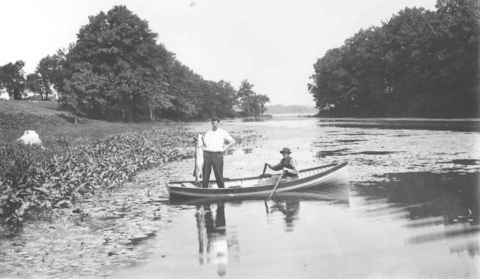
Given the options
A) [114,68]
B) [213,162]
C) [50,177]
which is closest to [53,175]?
[50,177]

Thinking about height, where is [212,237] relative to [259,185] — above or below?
below

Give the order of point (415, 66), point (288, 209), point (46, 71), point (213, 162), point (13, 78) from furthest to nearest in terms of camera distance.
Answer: point (46, 71) → point (13, 78) → point (415, 66) → point (213, 162) → point (288, 209)

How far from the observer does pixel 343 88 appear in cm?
10356

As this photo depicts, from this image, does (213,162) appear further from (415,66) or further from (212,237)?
(415,66)

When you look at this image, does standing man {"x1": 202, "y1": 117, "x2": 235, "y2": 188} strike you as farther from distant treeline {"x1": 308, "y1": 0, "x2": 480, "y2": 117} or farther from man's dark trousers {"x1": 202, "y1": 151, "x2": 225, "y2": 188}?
distant treeline {"x1": 308, "y1": 0, "x2": 480, "y2": 117}

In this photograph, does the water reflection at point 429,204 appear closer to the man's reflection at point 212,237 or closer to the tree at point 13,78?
the man's reflection at point 212,237

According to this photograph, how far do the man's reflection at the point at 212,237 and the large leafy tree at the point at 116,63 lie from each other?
5139 cm

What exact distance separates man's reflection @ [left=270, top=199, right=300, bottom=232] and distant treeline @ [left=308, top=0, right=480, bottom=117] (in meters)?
48.6

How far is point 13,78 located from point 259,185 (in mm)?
102652

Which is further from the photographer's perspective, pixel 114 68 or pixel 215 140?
pixel 114 68

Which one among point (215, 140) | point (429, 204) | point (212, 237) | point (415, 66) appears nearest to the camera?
point (212, 237)

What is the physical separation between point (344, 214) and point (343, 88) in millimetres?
94945

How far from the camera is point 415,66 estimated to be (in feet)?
Answer: 224

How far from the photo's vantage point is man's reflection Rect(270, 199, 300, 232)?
1119cm
